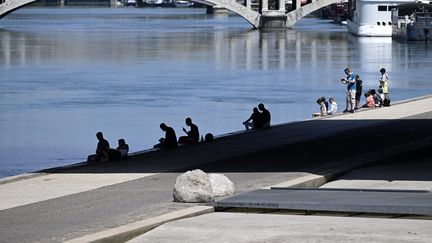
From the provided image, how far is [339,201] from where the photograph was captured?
17672mm

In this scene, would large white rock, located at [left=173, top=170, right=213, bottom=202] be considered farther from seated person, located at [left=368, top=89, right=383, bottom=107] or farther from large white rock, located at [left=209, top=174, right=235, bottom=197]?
seated person, located at [left=368, top=89, right=383, bottom=107]

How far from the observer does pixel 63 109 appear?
2256 inches

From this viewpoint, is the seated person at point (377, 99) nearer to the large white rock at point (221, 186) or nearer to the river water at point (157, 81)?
the river water at point (157, 81)

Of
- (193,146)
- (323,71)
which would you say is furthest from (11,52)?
(193,146)

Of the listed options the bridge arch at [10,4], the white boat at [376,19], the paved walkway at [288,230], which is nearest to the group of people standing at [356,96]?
the paved walkway at [288,230]

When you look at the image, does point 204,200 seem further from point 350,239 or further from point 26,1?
point 26,1

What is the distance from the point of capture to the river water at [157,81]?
155ft

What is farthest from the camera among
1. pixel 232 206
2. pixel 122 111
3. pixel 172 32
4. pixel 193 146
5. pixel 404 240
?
pixel 172 32

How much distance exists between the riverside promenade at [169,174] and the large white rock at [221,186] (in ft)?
2.40

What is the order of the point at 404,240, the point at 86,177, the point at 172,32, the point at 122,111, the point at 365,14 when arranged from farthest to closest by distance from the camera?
the point at 172,32 < the point at 365,14 < the point at 122,111 < the point at 86,177 < the point at 404,240

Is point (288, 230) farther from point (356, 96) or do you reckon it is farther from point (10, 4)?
point (10, 4)

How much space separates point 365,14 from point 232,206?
12039 cm

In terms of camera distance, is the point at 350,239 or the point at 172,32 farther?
the point at 172,32

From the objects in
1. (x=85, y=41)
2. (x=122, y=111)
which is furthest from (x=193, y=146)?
(x=85, y=41)
